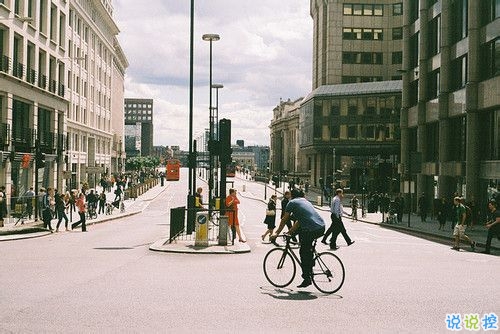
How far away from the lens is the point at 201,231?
17219 millimetres

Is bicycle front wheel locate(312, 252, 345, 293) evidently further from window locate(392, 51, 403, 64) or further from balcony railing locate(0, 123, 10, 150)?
window locate(392, 51, 403, 64)

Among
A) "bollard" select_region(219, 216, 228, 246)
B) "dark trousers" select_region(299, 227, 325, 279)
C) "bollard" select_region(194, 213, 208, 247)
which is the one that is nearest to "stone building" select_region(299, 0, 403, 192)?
"bollard" select_region(219, 216, 228, 246)

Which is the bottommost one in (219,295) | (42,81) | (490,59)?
(219,295)

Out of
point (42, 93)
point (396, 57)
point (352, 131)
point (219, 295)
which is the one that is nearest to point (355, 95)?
point (352, 131)

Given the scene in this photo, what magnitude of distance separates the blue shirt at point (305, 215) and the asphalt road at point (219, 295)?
1.19 m

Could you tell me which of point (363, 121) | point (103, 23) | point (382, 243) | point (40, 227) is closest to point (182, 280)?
point (382, 243)

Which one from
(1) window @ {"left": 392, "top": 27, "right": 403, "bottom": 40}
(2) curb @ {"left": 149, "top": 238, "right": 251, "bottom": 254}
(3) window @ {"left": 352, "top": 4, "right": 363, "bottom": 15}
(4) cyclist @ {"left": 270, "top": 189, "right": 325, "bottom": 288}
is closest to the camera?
(4) cyclist @ {"left": 270, "top": 189, "right": 325, "bottom": 288}

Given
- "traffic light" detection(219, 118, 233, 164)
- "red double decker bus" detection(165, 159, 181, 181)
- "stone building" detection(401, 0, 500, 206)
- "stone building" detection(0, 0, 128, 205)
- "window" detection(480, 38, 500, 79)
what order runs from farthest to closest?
"red double decker bus" detection(165, 159, 181, 181) → "stone building" detection(0, 0, 128, 205) → "stone building" detection(401, 0, 500, 206) → "window" detection(480, 38, 500, 79) → "traffic light" detection(219, 118, 233, 164)

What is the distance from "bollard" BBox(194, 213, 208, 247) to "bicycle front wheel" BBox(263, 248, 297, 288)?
6480 millimetres

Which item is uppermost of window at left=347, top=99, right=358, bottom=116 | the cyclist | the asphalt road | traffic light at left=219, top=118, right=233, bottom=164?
window at left=347, top=99, right=358, bottom=116

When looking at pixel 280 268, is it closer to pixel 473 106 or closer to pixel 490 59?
pixel 473 106

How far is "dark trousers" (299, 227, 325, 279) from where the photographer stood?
33.8 ft

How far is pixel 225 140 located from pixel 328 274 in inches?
370

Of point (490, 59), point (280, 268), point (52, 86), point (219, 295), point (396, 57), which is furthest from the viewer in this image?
point (396, 57)
